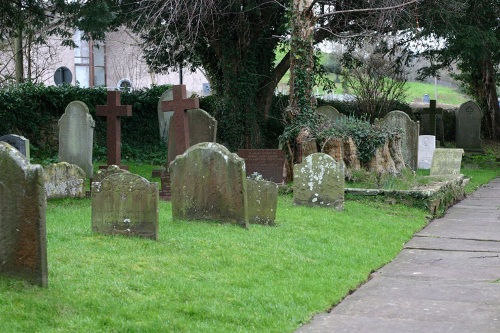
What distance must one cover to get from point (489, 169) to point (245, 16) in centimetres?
945

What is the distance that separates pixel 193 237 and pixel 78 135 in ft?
33.4

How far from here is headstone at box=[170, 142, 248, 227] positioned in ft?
36.4

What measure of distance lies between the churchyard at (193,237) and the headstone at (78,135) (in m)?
2.51

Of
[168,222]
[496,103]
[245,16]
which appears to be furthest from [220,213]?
[496,103]

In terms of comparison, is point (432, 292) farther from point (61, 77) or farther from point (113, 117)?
point (61, 77)

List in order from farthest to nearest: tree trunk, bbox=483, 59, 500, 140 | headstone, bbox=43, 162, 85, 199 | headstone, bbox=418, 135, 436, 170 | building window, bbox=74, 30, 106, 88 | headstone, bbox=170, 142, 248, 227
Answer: building window, bbox=74, 30, 106, 88 < tree trunk, bbox=483, 59, 500, 140 < headstone, bbox=418, 135, 436, 170 < headstone, bbox=43, 162, 85, 199 < headstone, bbox=170, 142, 248, 227

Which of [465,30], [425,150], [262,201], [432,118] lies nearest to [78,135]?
[262,201]

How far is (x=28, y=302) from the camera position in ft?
21.9

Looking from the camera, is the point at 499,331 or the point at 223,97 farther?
the point at 223,97

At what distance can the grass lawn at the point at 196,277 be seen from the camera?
21.8ft

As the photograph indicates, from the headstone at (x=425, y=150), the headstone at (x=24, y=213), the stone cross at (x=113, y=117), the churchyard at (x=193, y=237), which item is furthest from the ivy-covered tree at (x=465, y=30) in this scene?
the headstone at (x=24, y=213)

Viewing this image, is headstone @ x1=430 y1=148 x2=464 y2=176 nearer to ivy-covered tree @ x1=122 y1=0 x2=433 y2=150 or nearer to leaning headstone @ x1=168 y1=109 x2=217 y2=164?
ivy-covered tree @ x1=122 y1=0 x2=433 y2=150

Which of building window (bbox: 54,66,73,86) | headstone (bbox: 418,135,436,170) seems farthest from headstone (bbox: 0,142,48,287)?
building window (bbox: 54,66,73,86)

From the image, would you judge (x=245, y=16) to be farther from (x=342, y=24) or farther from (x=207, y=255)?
(x=207, y=255)
